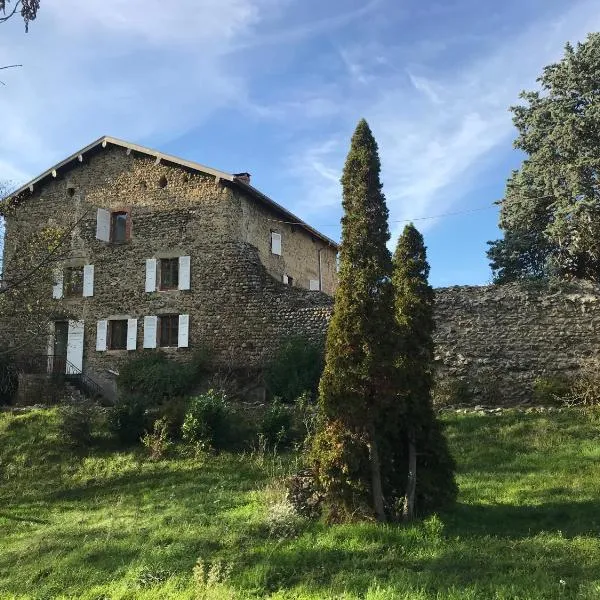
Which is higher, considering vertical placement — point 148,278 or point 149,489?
point 148,278

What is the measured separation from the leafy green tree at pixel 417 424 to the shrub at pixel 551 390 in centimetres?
766

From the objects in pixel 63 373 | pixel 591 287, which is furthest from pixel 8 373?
pixel 591 287

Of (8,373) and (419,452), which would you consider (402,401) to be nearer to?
(419,452)

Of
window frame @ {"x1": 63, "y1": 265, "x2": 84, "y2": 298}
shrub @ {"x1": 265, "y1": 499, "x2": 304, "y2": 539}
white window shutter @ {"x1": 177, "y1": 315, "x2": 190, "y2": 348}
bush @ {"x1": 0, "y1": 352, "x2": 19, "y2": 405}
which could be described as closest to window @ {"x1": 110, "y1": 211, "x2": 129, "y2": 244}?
window frame @ {"x1": 63, "y1": 265, "x2": 84, "y2": 298}

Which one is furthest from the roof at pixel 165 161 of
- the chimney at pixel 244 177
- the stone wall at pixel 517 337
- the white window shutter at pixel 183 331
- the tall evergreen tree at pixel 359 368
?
the tall evergreen tree at pixel 359 368

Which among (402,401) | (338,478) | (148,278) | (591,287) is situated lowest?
(338,478)

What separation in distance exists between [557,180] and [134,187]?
555 inches

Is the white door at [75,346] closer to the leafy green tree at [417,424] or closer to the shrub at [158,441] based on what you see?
the shrub at [158,441]

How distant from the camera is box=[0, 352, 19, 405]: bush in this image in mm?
20833

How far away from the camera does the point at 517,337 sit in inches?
674

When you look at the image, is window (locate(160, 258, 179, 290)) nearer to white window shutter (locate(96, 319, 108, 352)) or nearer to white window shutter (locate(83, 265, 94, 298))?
white window shutter (locate(96, 319, 108, 352))

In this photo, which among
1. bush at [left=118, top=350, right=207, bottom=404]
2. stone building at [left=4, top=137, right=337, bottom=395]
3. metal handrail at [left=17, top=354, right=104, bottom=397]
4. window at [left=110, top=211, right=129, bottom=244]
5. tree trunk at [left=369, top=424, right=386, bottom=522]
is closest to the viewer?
tree trunk at [left=369, top=424, right=386, bottom=522]

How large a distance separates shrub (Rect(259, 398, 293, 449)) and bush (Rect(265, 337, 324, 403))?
3.35m

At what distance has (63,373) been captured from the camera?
22.5m
